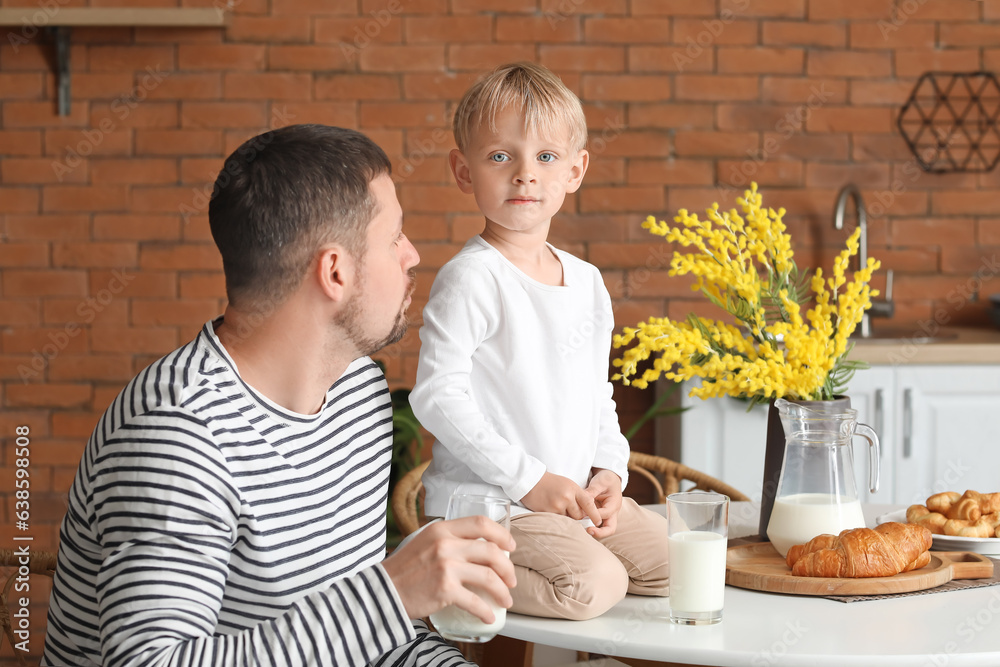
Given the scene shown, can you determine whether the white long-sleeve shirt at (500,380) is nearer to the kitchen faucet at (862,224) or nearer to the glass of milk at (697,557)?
the glass of milk at (697,557)

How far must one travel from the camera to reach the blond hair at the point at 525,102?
144 cm

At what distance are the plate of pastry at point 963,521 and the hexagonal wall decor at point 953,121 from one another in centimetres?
193

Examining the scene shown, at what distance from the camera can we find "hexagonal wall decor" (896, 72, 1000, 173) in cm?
302

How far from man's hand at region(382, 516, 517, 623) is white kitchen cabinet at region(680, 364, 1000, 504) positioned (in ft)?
5.68

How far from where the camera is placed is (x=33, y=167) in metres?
2.92

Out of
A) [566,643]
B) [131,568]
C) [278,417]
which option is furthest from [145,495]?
[566,643]

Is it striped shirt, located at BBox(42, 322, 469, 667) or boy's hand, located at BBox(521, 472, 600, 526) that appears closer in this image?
striped shirt, located at BBox(42, 322, 469, 667)

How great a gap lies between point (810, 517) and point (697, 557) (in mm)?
277

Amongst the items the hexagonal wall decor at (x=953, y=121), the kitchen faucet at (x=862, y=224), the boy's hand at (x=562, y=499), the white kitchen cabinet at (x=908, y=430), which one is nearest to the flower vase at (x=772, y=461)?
the boy's hand at (x=562, y=499)

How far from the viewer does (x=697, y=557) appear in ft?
3.51

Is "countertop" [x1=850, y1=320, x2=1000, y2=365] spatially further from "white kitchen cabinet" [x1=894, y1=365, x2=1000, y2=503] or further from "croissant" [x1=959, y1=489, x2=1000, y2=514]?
"croissant" [x1=959, y1=489, x2=1000, y2=514]

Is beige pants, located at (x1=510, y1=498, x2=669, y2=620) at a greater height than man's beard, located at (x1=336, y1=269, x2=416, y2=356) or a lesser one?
lesser

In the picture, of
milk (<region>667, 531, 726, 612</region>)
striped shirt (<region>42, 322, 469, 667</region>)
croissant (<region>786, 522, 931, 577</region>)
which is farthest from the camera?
croissant (<region>786, 522, 931, 577</region>)

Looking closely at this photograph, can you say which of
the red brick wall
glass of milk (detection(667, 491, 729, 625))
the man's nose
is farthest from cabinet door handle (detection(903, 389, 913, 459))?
the man's nose
